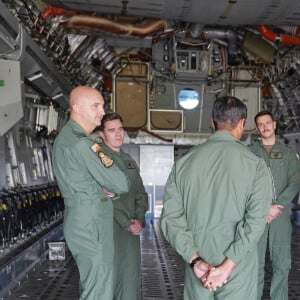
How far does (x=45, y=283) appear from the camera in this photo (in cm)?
410

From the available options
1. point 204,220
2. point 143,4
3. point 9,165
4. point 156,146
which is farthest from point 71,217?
point 156,146

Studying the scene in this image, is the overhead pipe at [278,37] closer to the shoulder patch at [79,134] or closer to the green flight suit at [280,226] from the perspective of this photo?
the green flight suit at [280,226]

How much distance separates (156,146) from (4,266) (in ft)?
18.4

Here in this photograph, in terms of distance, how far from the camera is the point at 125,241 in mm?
3223

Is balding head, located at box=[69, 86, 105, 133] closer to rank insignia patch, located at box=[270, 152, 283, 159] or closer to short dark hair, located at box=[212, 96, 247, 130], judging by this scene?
short dark hair, located at box=[212, 96, 247, 130]

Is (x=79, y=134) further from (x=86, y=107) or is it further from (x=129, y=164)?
(x=129, y=164)

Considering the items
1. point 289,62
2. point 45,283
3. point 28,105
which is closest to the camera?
point 45,283

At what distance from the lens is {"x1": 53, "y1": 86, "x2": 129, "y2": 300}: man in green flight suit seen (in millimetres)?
2375

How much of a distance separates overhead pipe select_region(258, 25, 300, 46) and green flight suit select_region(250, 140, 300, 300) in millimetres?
4145

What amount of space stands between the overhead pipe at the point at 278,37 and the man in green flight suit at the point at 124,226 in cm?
475

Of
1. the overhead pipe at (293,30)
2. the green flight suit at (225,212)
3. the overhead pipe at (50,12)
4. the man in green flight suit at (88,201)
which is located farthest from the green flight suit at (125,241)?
the overhead pipe at (293,30)

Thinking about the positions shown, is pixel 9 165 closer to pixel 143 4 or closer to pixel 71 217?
pixel 143 4

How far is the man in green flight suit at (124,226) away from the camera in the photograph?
3.12m

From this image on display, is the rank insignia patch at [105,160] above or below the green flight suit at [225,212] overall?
above
